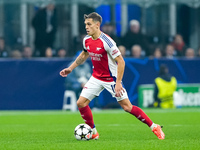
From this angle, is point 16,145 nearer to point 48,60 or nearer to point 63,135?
point 63,135

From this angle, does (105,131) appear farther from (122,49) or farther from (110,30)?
(110,30)

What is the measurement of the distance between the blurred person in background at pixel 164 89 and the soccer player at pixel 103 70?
886 cm

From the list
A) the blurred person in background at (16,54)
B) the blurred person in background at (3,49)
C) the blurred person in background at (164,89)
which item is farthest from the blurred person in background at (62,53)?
→ the blurred person in background at (164,89)

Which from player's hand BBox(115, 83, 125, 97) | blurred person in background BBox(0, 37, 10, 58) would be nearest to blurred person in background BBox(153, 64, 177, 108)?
blurred person in background BBox(0, 37, 10, 58)

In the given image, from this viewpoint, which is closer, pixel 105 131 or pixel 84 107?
pixel 84 107

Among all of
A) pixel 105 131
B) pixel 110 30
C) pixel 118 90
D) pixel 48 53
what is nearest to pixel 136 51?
pixel 110 30

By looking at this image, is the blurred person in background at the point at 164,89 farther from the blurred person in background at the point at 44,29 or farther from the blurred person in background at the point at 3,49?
the blurred person in background at the point at 3,49

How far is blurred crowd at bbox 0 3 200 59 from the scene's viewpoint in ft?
63.7

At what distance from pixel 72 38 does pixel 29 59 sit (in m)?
1.54

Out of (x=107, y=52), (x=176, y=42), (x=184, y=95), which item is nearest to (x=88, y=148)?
(x=107, y=52)

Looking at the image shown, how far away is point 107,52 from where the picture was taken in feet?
31.8

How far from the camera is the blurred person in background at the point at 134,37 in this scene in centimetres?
1941

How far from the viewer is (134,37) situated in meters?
19.6

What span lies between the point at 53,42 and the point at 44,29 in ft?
1.66
